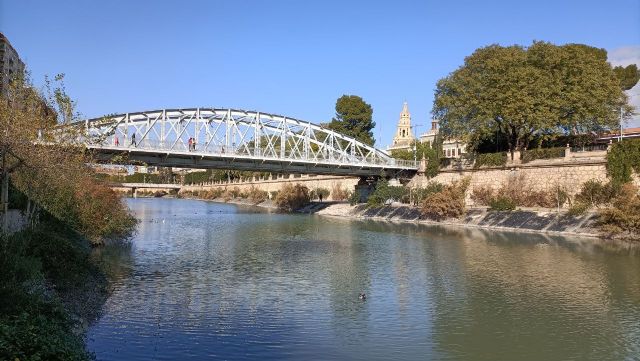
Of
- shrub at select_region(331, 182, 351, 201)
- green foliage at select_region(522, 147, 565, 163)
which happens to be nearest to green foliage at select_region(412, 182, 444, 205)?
green foliage at select_region(522, 147, 565, 163)

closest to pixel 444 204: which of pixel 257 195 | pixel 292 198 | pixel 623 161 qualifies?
pixel 623 161

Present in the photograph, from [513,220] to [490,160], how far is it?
14127mm

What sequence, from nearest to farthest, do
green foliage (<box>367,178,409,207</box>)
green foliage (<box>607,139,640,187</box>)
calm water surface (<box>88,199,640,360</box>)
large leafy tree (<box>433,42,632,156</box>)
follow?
calm water surface (<box>88,199,640,360</box>) < green foliage (<box>607,139,640,187</box>) < large leafy tree (<box>433,42,632,156</box>) < green foliage (<box>367,178,409,207</box>)

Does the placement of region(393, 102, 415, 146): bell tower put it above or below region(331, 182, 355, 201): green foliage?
above

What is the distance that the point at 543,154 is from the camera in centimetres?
6253

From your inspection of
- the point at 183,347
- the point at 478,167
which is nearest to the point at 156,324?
the point at 183,347

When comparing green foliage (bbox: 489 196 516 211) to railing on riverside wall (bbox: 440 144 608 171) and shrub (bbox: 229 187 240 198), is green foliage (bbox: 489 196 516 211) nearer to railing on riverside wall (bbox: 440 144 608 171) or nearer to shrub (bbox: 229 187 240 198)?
railing on riverside wall (bbox: 440 144 608 171)

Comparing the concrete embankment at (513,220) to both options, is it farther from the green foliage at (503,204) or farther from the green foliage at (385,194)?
the green foliage at (385,194)

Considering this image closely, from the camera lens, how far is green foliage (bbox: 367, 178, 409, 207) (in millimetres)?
76562

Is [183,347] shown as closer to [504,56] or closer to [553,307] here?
[553,307]

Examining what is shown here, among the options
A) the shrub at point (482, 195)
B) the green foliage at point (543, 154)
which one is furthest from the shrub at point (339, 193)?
the green foliage at point (543, 154)

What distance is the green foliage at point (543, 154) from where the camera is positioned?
61.4 metres

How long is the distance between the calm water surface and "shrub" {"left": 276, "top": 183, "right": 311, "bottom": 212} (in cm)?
5735

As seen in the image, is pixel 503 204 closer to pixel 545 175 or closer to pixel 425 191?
pixel 545 175
